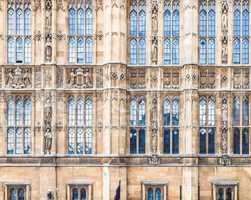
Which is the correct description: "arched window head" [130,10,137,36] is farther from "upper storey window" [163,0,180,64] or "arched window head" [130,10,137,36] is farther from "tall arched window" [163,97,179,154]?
"tall arched window" [163,97,179,154]

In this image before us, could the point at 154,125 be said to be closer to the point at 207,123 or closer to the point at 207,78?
the point at 207,123

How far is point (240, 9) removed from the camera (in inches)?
1211

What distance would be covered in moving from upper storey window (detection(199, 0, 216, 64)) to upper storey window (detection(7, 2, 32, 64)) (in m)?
10.2

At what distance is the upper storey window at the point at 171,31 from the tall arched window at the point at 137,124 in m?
3.10

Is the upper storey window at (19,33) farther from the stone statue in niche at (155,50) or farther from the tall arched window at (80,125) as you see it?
the stone statue in niche at (155,50)

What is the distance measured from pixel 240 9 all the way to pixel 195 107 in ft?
21.3

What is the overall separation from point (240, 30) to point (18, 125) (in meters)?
14.3

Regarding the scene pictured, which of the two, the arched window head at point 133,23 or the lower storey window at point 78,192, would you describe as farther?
the arched window head at point 133,23

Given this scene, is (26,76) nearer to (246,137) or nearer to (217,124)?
(217,124)

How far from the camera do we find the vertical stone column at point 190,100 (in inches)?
1166

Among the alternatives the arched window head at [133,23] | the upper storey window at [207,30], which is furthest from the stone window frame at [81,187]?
the upper storey window at [207,30]

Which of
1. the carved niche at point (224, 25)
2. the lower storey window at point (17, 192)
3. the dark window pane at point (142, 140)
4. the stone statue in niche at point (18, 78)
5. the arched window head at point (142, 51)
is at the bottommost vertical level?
the lower storey window at point (17, 192)

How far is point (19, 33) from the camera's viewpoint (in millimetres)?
30781

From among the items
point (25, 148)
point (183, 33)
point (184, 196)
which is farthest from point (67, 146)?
point (183, 33)
